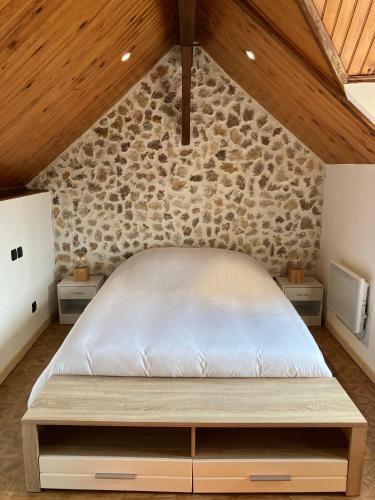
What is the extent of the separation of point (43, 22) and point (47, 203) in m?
2.35

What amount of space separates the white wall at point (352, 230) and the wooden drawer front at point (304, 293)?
7.5 inches

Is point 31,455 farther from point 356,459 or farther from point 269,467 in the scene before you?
point 356,459

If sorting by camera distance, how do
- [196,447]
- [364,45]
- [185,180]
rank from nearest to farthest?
[364,45]
[196,447]
[185,180]

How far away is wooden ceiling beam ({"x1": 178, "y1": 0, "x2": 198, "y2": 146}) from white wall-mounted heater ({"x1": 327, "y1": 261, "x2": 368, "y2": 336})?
1785 mm

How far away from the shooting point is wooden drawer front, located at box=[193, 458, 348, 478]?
1.90 metres

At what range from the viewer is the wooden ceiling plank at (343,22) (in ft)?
5.28

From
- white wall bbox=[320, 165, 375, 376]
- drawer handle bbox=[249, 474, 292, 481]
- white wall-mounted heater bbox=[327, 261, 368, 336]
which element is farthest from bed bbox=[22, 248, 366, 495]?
white wall bbox=[320, 165, 375, 376]

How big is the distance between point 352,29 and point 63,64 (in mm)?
1465

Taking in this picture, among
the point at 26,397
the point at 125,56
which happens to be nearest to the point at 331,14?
the point at 125,56

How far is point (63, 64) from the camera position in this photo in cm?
225

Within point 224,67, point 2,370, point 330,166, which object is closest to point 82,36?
point 224,67

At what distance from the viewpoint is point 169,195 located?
405 centimetres

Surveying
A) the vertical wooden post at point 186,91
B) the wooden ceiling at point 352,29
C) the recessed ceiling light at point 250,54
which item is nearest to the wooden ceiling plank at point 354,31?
the wooden ceiling at point 352,29

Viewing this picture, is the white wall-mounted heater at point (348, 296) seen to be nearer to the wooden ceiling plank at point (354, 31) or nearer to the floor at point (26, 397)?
the floor at point (26, 397)
